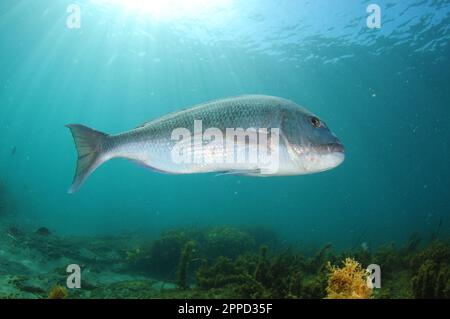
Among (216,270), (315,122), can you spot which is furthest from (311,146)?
(216,270)

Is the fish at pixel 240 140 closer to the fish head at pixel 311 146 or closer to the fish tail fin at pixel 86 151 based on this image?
the fish head at pixel 311 146

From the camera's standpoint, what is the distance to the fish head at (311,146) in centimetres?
256

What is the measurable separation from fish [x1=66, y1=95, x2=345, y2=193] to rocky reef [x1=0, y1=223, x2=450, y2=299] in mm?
2050

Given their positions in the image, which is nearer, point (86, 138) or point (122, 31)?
point (86, 138)

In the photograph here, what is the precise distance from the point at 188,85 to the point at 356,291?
4837 centimetres

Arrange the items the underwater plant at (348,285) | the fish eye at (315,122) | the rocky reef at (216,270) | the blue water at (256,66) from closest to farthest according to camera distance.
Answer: the fish eye at (315,122) → the underwater plant at (348,285) → the rocky reef at (216,270) → the blue water at (256,66)

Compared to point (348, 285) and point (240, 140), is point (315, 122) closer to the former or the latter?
point (240, 140)

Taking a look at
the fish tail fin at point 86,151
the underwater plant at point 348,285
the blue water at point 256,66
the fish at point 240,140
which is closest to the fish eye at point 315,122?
the fish at point 240,140

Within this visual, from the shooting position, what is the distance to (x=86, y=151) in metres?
3.04

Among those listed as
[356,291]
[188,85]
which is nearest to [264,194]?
[188,85]

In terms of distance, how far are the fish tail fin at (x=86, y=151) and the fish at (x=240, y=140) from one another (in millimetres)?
309

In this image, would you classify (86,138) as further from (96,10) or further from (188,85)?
(188,85)

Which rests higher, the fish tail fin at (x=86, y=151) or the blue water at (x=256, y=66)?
the blue water at (x=256, y=66)

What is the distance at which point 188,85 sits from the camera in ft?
163
